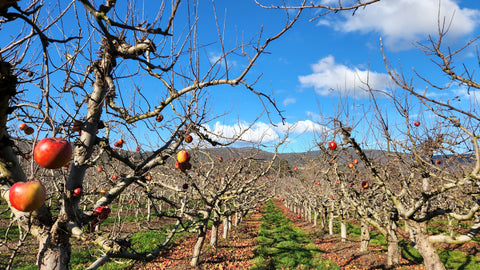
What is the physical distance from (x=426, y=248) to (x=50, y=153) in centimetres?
531

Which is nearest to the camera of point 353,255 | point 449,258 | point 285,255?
point 449,258

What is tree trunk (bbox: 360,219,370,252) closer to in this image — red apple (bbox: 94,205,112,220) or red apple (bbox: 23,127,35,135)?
red apple (bbox: 94,205,112,220)

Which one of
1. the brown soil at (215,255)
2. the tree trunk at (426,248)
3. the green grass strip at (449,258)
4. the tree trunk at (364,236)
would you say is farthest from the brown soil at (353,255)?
the tree trunk at (426,248)

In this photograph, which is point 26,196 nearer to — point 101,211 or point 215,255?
point 101,211

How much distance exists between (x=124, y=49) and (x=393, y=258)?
1117 centimetres

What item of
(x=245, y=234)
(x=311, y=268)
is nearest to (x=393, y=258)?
(x=311, y=268)

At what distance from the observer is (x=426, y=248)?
430 centimetres

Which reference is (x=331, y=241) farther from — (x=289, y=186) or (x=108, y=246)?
(x=289, y=186)

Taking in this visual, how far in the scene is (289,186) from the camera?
31.0 meters

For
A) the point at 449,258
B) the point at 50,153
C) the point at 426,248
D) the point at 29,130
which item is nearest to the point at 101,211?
the point at 50,153

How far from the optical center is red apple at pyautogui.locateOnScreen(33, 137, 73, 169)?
136 centimetres

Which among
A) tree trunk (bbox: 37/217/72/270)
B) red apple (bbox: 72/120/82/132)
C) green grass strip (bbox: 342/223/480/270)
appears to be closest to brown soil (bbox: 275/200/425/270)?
green grass strip (bbox: 342/223/480/270)

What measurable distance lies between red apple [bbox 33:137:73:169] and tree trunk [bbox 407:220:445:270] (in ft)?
16.7

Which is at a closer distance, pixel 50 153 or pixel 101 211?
pixel 50 153
